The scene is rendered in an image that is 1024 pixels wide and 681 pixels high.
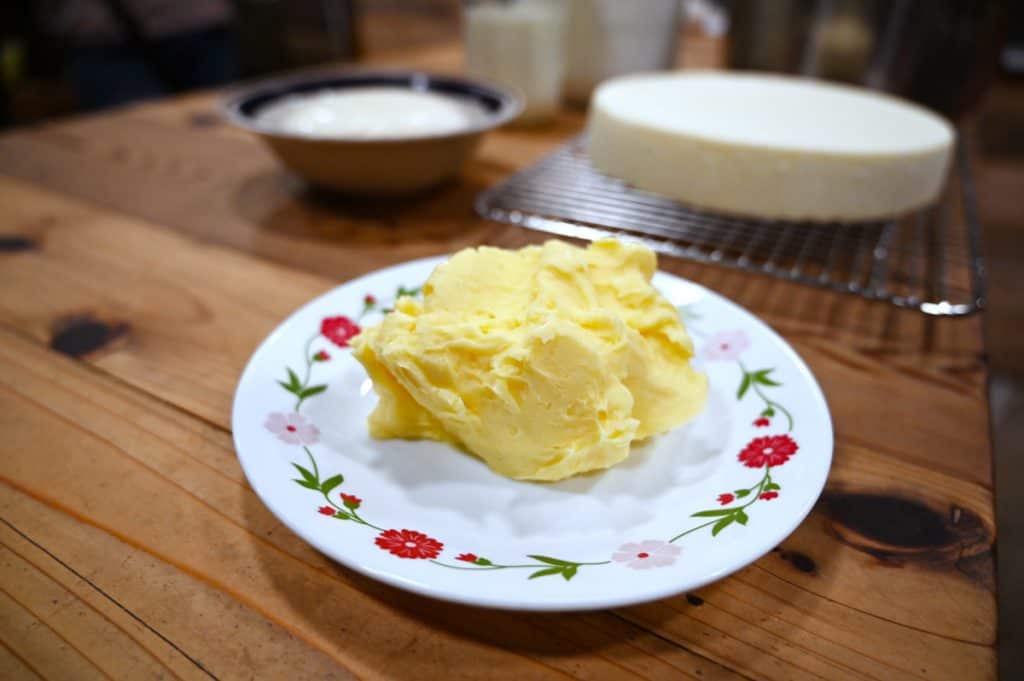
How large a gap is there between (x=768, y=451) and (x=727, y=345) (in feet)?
0.56

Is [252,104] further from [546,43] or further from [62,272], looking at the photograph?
[546,43]

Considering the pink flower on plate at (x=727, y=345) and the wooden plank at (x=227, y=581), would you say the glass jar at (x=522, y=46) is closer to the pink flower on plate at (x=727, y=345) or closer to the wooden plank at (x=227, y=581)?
the pink flower on plate at (x=727, y=345)

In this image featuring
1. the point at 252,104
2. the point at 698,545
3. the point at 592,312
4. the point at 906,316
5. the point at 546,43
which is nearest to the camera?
the point at 698,545

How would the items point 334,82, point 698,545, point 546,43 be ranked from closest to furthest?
point 698,545
point 334,82
point 546,43

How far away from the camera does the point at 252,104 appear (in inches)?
48.9

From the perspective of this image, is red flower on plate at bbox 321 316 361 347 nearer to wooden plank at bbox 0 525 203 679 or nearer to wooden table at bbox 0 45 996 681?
wooden table at bbox 0 45 996 681

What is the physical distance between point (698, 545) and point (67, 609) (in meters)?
0.46

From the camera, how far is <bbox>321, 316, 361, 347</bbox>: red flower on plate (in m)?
0.73

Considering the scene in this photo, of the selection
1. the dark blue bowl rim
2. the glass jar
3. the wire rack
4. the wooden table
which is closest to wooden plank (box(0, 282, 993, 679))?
the wooden table

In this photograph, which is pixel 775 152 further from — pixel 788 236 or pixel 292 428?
pixel 292 428

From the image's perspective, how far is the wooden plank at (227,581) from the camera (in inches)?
18.7

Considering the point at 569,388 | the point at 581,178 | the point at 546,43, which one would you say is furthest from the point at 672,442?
the point at 546,43

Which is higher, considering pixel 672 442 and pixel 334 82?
pixel 334 82

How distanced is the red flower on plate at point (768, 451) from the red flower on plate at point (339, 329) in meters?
0.41
